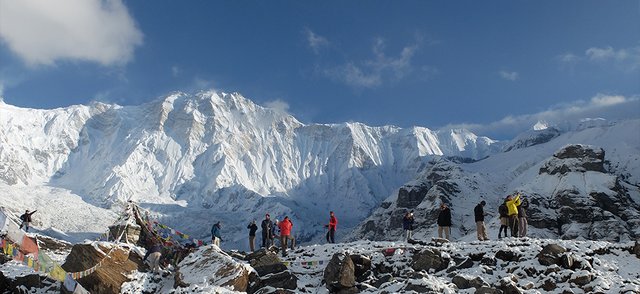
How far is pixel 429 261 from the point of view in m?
24.2

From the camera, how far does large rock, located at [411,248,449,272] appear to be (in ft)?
78.9

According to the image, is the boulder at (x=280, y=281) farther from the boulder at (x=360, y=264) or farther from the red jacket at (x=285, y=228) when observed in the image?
the red jacket at (x=285, y=228)

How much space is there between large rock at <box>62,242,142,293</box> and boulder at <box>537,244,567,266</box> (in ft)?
56.2

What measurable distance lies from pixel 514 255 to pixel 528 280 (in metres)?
2.20

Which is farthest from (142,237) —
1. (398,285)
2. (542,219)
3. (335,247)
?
(542,219)

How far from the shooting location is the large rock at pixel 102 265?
70.9 feet

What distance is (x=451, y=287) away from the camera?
20.6 metres

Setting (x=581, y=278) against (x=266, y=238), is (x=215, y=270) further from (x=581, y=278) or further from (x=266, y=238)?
(x=581, y=278)

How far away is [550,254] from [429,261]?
4.98m

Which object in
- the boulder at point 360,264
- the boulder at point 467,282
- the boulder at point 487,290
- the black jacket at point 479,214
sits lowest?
the boulder at point 487,290

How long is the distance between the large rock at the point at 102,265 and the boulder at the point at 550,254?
17.1m

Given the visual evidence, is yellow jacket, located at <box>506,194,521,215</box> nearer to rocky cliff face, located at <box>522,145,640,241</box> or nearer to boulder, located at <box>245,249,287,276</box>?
boulder, located at <box>245,249,287,276</box>

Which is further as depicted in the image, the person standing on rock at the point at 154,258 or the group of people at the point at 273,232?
the group of people at the point at 273,232

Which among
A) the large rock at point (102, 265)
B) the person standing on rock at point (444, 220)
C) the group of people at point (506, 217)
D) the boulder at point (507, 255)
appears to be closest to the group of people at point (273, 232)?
the person standing on rock at point (444, 220)
